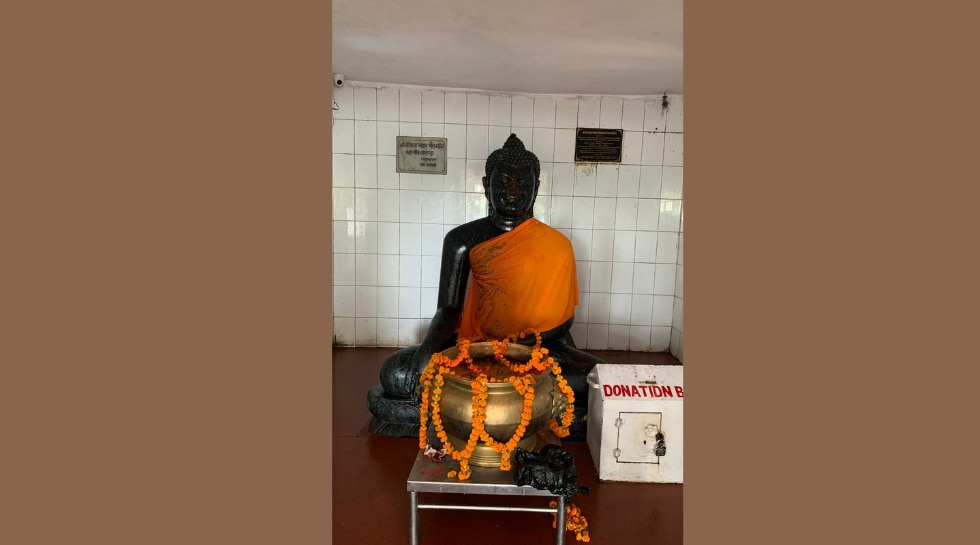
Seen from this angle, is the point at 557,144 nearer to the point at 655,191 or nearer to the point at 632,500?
the point at 655,191

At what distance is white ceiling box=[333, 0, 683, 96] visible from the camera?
250 cm

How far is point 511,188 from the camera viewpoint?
11.3ft

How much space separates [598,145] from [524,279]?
1791 millimetres

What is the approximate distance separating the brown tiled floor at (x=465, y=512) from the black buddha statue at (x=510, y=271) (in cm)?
47

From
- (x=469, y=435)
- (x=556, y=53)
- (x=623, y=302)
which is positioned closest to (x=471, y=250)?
(x=556, y=53)

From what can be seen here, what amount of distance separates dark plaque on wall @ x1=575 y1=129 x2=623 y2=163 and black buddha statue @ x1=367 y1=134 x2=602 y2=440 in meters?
1.16

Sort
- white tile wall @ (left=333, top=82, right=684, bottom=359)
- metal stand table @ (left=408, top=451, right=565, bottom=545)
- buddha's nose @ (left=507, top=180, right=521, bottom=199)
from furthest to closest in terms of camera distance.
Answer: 1. white tile wall @ (left=333, top=82, right=684, bottom=359)
2. buddha's nose @ (left=507, top=180, right=521, bottom=199)
3. metal stand table @ (left=408, top=451, right=565, bottom=545)

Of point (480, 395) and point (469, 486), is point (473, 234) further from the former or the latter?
point (469, 486)

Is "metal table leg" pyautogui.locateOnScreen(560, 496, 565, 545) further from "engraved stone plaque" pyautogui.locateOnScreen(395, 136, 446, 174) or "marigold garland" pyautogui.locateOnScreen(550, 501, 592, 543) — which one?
"engraved stone plaque" pyautogui.locateOnScreen(395, 136, 446, 174)

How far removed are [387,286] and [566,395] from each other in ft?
9.53

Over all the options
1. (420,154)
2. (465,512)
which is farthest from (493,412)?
(420,154)

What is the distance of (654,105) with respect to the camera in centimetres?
450

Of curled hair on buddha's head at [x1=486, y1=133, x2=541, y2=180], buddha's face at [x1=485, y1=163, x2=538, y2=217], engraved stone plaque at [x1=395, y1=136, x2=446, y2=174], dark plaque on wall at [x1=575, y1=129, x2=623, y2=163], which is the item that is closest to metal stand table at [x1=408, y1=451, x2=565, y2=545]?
buddha's face at [x1=485, y1=163, x2=538, y2=217]

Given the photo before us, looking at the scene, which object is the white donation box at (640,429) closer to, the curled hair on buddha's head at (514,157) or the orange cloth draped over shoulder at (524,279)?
the orange cloth draped over shoulder at (524,279)
